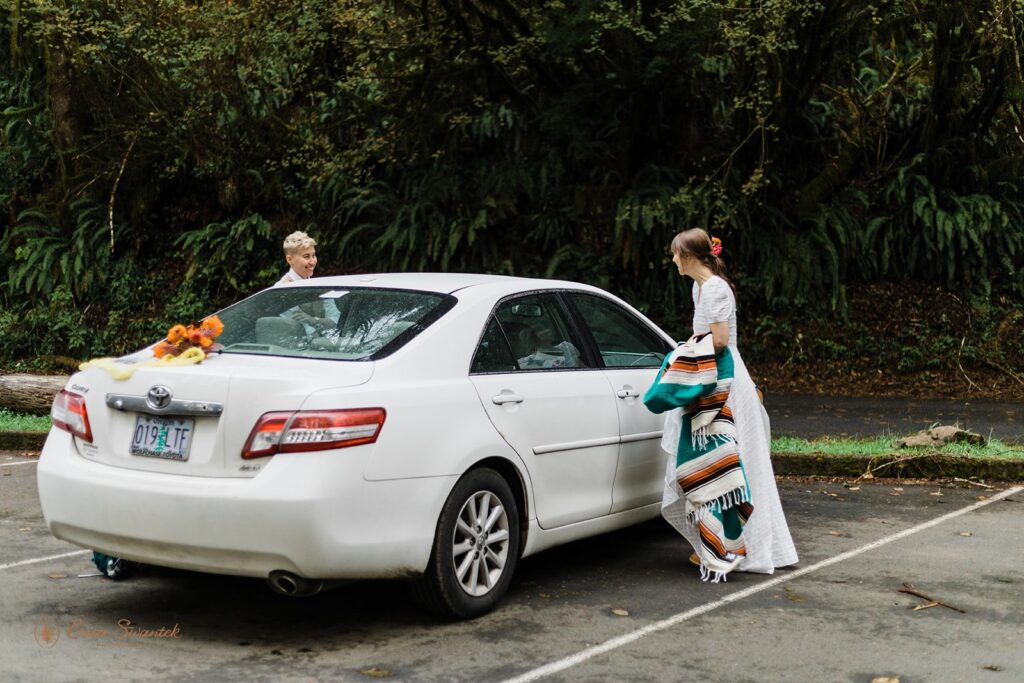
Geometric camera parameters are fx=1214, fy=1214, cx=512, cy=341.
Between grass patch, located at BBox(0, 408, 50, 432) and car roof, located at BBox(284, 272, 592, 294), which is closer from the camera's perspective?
car roof, located at BBox(284, 272, 592, 294)

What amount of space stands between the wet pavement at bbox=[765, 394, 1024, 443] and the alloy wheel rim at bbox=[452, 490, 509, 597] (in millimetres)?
6709

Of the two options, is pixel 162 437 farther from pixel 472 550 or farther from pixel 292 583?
pixel 472 550

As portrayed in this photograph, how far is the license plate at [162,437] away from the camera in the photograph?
5254 millimetres

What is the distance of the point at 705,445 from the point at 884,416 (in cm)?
743

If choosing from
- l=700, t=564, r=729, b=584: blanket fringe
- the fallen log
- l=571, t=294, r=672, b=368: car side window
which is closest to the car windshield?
l=571, t=294, r=672, b=368: car side window

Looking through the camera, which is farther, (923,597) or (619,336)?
(619,336)

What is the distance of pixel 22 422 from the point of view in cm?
1216

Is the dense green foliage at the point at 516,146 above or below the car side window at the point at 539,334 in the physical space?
above

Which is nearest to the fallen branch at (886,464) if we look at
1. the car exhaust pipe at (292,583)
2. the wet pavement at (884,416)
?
the wet pavement at (884,416)

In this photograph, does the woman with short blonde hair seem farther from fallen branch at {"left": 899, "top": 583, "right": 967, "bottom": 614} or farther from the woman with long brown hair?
fallen branch at {"left": 899, "top": 583, "right": 967, "bottom": 614}

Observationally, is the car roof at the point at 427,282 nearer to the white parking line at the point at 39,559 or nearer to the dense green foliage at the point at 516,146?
the white parking line at the point at 39,559

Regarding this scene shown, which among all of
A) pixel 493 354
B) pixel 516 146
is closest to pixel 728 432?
pixel 493 354

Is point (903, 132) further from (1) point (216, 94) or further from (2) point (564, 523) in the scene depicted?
(2) point (564, 523)

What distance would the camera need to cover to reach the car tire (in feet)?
18.1
